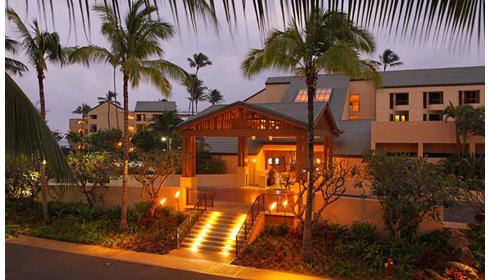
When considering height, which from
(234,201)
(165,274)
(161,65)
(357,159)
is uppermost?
(161,65)

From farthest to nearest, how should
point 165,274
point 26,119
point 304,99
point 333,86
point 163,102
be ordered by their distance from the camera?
point 163,102, point 333,86, point 304,99, point 165,274, point 26,119

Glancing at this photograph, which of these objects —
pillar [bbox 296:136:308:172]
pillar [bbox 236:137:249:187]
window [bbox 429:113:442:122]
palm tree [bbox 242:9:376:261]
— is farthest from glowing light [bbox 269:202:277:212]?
window [bbox 429:113:442:122]

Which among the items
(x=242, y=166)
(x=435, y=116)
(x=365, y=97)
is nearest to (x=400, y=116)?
(x=435, y=116)

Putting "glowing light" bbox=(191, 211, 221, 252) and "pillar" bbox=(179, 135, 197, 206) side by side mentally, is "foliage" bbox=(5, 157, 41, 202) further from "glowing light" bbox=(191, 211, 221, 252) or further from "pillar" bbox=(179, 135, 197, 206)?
"glowing light" bbox=(191, 211, 221, 252)

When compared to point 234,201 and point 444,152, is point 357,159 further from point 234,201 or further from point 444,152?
point 234,201

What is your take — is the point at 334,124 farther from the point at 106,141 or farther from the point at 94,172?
the point at 106,141

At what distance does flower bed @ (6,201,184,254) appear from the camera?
15928 millimetres

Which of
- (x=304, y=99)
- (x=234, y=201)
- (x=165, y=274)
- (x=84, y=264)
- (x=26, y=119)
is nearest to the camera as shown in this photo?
(x=26, y=119)

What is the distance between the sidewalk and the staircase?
4.39 ft

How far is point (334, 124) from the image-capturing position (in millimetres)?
24016

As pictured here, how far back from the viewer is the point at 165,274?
41.9 feet

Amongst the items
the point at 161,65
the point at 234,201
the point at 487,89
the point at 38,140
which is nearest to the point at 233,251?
the point at 234,201

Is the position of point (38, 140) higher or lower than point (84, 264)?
higher

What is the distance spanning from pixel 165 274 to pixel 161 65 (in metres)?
8.07
